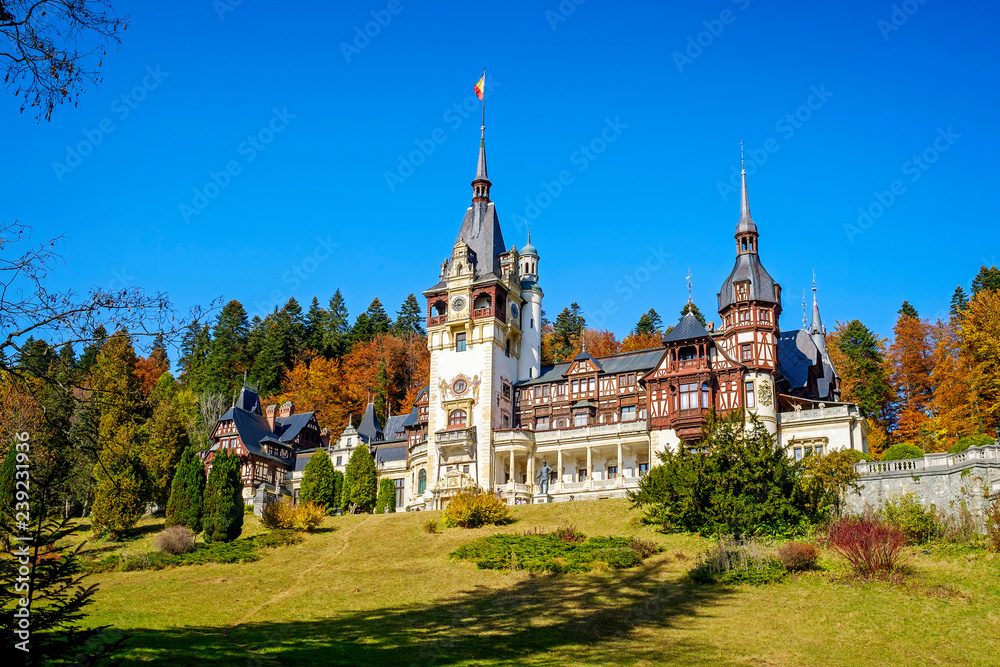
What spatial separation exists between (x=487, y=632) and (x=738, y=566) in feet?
34.7

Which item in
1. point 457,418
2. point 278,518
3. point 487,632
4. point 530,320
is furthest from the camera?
point 530,320

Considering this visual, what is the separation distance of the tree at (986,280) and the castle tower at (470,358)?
3614 centimetres

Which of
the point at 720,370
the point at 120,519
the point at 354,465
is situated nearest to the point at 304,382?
the point at 354,465

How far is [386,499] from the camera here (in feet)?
192

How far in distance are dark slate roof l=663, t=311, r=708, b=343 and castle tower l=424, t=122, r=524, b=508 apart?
12.4 meters

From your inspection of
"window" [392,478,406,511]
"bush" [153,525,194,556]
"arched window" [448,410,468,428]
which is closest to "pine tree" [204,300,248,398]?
"window" [392,478,406,511]

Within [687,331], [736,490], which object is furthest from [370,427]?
[736,490]

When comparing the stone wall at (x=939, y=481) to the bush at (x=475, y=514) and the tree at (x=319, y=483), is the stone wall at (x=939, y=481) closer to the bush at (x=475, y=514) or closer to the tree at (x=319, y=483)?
the bush at (x=475, y=514)

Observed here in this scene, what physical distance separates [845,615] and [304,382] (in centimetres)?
6743

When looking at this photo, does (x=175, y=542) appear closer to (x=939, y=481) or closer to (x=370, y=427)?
(x=939, y=481)

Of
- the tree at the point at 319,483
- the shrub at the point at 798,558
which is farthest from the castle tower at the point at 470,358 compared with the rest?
the shrub at the point at 798,558

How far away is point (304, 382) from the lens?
285 feet

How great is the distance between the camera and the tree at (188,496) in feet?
150

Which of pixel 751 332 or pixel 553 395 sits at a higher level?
pixel 751 332
